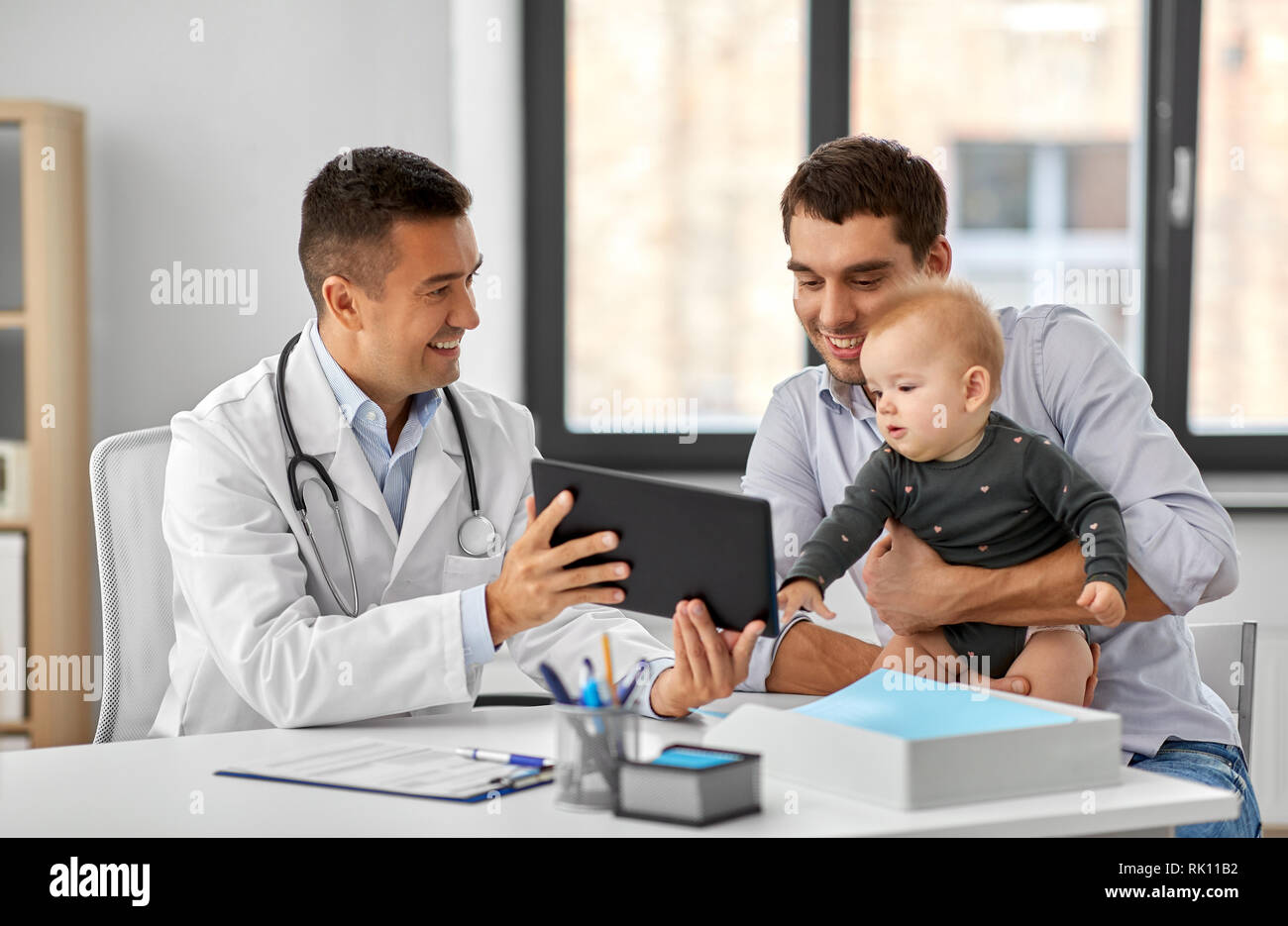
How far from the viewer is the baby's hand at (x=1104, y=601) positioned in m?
1.42

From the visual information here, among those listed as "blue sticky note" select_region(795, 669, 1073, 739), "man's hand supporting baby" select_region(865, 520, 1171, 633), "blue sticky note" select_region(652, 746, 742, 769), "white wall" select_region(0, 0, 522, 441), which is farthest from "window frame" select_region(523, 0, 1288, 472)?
"blue sticky note" select_region(652, 746, 742, 769)

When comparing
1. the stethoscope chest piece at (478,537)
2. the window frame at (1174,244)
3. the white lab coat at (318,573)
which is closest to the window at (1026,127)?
the window frame at (1174,244)

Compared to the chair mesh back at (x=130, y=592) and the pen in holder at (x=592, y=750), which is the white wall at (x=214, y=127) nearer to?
the chair mesh back at (x=130, y=592)

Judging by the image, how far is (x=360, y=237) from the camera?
6.20 ft

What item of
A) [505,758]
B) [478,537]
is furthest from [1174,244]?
[505,758]

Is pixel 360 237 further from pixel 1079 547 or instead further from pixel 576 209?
pixel 576 209

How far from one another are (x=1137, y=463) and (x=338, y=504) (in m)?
1.09

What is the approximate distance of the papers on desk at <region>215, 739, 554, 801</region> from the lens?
121 centimetres

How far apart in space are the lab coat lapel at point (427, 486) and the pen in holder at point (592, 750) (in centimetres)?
66

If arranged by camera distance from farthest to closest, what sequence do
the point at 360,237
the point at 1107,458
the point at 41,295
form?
the point at 41,295 < the point at 360,237 < the point at 1107,458

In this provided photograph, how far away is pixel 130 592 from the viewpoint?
180cm

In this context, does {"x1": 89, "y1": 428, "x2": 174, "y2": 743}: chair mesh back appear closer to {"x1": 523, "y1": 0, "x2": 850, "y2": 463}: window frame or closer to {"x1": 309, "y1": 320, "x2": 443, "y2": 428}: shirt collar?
{"x1": 309, "y1": 320, "x2": 443, "y2": 428}: shirt collar
